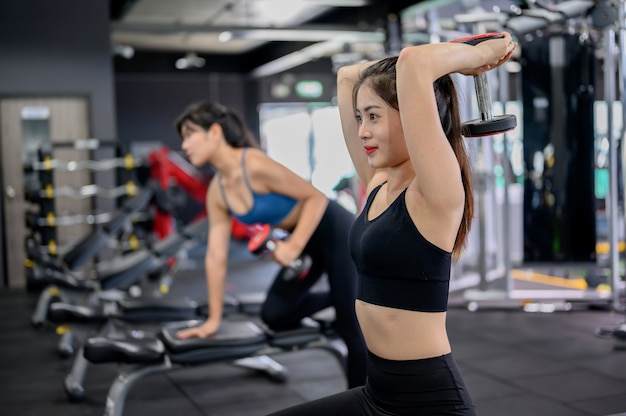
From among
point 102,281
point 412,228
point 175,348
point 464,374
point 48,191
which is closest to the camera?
point 412,228

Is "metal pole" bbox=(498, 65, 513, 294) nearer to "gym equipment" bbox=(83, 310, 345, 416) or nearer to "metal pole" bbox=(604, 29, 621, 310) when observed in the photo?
"metal pole" bbox=(604, 29, 621, 310)

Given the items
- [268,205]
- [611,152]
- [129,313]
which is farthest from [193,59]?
[268,205]

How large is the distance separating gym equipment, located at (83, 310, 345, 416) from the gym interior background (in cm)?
36

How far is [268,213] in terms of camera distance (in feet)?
9.90

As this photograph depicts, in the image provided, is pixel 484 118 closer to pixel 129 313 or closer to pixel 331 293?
pixel 331 293

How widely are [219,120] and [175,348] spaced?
890 mm

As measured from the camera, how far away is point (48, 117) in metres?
7.41

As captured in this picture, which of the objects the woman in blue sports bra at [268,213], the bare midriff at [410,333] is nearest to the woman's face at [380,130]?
the bare midriff at [410,333]

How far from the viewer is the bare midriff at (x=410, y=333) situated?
1413mm

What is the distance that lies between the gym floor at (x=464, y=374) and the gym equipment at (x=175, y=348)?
0.22 meters

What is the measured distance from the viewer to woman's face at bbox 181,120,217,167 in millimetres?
2879

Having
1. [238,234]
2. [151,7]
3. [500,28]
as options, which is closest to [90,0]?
[151,7]

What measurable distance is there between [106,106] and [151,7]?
2.16 metres

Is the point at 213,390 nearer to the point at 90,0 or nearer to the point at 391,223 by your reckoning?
the point at 391,223
